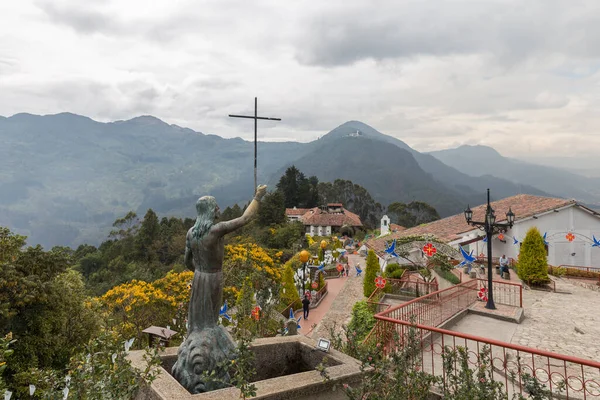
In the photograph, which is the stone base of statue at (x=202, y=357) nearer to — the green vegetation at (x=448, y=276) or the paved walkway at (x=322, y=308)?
the paved walkway at (x=322, y=308)

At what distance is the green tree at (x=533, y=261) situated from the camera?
1648 centimetres

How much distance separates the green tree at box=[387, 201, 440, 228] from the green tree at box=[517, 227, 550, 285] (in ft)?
196

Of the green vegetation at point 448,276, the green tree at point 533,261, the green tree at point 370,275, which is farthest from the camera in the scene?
the green tree at point 370,275

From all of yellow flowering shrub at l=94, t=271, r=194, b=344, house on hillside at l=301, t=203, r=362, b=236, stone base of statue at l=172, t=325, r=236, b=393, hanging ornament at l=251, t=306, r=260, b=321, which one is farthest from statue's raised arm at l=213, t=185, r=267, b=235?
house on hillside at l=301, t=203, r=362, b=236

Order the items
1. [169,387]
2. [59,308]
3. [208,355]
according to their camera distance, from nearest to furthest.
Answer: [169,387], [208,355], [59,308]

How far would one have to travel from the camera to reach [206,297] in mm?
4574

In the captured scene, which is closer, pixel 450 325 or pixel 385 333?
pixel 385 333

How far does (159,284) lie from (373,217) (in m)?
75.9

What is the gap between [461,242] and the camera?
2389cm

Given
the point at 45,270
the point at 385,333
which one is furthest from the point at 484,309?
the point at 45,270

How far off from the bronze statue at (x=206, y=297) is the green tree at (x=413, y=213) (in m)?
75.0

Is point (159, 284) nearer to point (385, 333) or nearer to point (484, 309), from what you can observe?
point (385, 333)

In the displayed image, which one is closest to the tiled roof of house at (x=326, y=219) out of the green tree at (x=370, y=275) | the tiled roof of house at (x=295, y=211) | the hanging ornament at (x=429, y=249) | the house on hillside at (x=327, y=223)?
the house on hillside at (x=327, y=223)

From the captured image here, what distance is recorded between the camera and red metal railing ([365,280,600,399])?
4453mm
